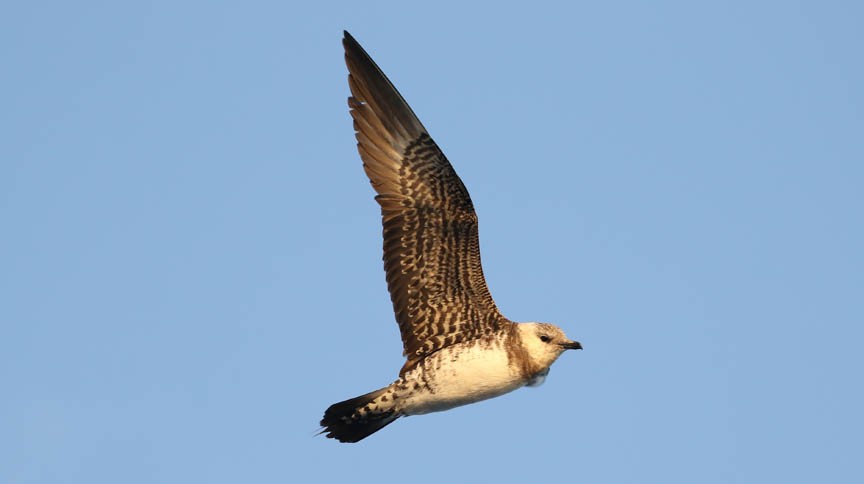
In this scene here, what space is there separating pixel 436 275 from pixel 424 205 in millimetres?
846

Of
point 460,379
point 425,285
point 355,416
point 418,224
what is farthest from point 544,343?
point 355,416

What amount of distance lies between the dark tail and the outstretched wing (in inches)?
24.9

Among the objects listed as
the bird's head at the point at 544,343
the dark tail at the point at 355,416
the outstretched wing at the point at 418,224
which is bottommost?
the dark tail at the point at 355,416

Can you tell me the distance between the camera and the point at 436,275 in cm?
1180

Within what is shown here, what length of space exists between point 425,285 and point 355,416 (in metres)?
1.75

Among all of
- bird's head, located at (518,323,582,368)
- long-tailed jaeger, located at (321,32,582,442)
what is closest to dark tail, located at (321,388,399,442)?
long-tailed jaeger, located at (321,32,582,442)

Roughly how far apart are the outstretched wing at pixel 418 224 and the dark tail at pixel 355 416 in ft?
2.07

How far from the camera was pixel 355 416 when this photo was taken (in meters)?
11.4

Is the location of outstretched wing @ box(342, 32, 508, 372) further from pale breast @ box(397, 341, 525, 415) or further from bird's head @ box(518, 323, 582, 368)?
bird's head @ box(518, 323, 582, 368)

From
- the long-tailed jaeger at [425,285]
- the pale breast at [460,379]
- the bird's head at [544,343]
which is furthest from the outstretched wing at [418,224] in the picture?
the bird's head at [544,343]

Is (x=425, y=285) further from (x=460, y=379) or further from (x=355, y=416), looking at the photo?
(x=355, y=416)

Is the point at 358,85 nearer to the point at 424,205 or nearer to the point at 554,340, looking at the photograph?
the point at 424,205

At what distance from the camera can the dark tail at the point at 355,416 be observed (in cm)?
1129

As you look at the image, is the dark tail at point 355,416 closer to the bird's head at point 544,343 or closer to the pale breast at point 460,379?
the pale breast at point 460,379
